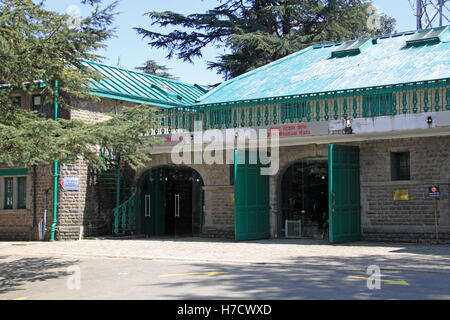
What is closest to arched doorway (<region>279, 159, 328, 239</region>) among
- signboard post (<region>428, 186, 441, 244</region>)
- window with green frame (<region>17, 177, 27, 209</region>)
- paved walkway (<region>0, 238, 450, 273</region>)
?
paved walkway (<region>0, 238, 450, 273</region>)

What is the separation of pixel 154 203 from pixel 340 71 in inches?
317

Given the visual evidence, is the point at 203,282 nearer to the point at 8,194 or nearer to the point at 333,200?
the point at 333,200

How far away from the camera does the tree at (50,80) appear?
33.7 feet

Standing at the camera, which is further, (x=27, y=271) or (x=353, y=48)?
(x=353, y=48)

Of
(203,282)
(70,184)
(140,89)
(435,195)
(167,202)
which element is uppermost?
(140,89)

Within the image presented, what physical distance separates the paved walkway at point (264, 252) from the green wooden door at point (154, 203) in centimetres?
301

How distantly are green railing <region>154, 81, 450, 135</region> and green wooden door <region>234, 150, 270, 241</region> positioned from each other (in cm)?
148

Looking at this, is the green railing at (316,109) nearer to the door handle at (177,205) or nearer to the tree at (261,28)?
the door handle at (177,205)

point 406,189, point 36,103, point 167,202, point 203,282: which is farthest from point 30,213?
point 203,282

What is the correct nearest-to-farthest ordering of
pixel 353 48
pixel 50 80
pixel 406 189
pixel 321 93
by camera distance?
pixel 50 80, pixel 406 189, pixel 321 93, pixel 353 48

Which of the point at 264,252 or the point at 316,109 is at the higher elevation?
the point at 316,109

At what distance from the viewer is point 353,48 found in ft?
74.2

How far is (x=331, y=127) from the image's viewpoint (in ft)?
56.0

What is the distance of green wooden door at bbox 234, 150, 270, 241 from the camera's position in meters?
18.3
